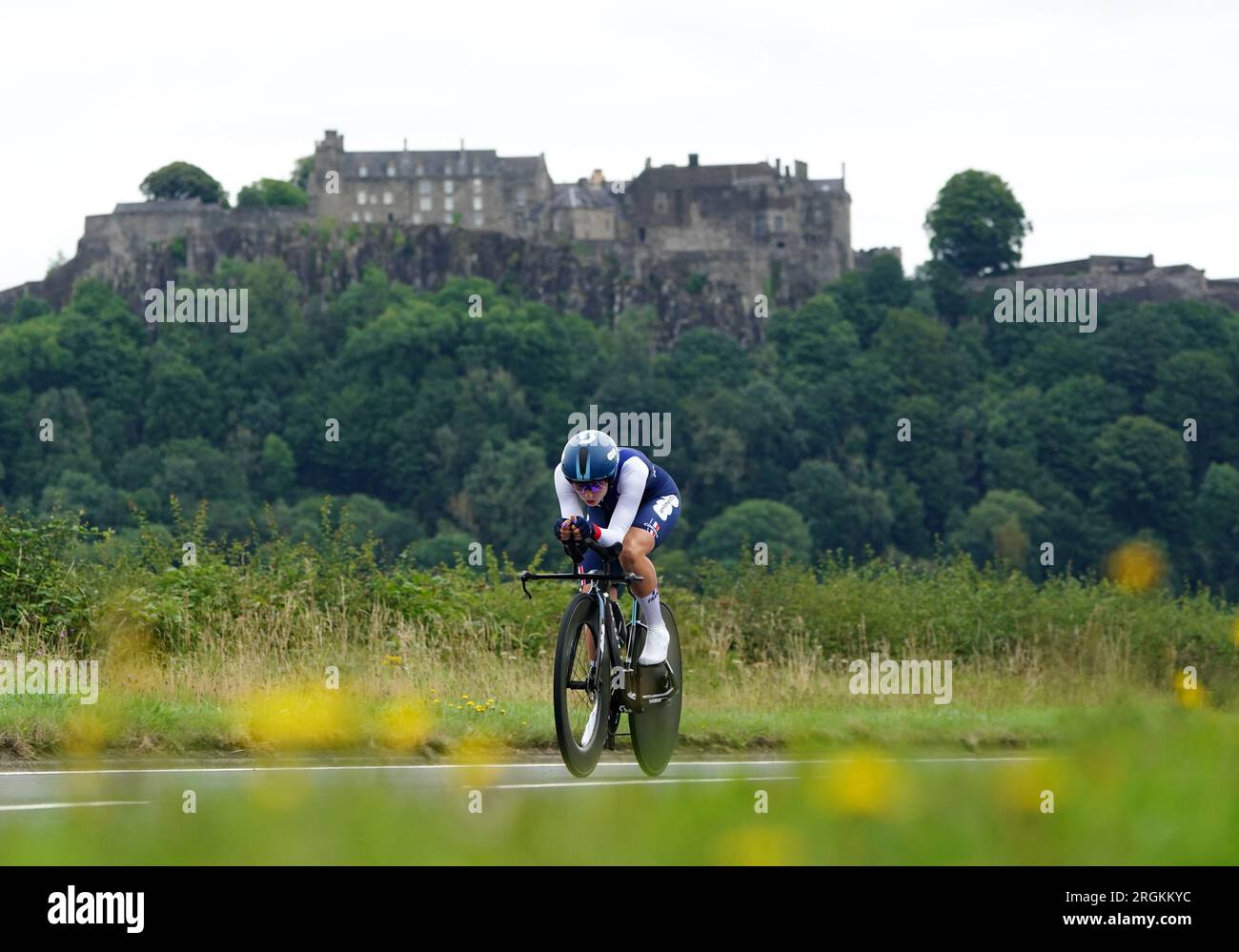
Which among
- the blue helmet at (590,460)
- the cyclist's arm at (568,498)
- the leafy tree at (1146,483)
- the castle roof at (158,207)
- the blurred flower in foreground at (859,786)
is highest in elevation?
the castle roof at (158,207)

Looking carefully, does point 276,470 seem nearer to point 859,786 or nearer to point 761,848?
point 859,786

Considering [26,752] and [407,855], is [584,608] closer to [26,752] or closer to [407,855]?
[26,752]

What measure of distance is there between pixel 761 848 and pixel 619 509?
514cm

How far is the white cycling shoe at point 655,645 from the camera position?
10195mm

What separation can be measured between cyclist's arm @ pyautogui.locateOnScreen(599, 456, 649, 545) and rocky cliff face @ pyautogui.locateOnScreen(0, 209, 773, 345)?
481 ft

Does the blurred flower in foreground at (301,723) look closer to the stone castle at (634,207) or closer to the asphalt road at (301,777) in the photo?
the asphalt road at (301,777)

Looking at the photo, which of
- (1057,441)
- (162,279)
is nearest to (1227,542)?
(1057,441)

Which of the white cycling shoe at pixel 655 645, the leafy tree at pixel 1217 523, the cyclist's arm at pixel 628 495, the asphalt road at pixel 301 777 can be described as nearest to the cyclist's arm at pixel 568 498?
the cyclist's arm at pixel 628 495

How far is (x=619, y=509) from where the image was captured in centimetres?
983

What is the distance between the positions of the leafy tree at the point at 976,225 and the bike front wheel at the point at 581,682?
15036 centimetres

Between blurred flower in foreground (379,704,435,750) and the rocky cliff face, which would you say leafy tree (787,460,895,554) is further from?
blurred flower in foreground (379,704,435,750)

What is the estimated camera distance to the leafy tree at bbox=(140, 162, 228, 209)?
170375mm

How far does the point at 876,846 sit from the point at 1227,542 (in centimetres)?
12467

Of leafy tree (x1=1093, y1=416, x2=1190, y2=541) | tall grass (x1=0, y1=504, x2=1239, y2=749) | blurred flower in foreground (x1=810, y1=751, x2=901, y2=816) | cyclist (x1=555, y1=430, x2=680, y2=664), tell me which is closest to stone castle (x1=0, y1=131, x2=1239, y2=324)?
leafy tree (x1=1093, y1=416, x2=1190, y2=541)
